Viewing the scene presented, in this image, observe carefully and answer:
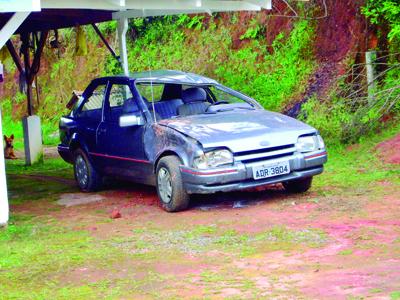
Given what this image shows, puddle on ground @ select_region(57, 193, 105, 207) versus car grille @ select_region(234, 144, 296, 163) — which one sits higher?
car grille @ select_region(234, 144, 296, 163)

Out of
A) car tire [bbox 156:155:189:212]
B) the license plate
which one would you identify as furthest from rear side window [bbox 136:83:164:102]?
the license plate

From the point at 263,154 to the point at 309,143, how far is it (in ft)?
2.45

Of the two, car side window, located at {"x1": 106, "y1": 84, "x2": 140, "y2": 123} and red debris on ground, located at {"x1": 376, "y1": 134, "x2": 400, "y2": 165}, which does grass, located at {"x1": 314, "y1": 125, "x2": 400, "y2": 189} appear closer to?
red debris on ground, located at {"x1": 376, "y1": 134, "x2": 400, "y2": 165}

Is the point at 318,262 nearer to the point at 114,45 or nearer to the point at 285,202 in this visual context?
the point at 285,202

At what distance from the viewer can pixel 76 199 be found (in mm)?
10945

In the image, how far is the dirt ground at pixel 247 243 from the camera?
603 centimetres

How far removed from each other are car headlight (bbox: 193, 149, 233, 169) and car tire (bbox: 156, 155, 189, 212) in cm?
33

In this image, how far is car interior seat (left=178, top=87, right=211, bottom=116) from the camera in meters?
10.2

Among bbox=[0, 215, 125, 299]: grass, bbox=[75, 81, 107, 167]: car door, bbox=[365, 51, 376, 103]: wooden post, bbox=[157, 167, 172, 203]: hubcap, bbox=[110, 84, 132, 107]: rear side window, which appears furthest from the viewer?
bbox=[365, 51, 376, 103]: wooden post

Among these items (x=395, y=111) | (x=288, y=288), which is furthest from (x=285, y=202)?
(x=395, y=111)

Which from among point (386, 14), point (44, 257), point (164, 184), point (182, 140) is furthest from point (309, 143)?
point (386, 14)

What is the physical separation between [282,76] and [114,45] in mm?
8456

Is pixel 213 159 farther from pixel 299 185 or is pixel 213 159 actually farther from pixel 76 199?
pixel 76 199

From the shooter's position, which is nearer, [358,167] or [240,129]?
[240,129]
